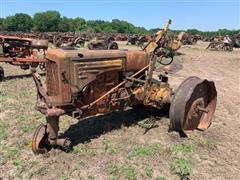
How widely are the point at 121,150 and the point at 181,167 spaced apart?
108 cm

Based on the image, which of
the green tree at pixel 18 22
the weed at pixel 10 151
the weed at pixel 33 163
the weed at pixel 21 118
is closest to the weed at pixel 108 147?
the weed at pixel 33 163

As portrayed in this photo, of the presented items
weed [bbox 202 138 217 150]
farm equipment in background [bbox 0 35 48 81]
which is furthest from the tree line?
weed [bbox 202 138 217 150]

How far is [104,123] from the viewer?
671 cm

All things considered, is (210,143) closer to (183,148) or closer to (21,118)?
(183,148)

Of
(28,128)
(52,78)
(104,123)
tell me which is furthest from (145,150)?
(28,128)

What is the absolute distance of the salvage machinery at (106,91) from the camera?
5.19m

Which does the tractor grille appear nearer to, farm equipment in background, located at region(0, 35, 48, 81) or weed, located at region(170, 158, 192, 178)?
weed, located at region(170, 158, 192, 178)

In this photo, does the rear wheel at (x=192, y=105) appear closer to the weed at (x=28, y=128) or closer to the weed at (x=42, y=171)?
the weed at (x=42, y=171)

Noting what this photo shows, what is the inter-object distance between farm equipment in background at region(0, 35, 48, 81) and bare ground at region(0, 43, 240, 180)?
4265 millimetres

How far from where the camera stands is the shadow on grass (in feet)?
19.9

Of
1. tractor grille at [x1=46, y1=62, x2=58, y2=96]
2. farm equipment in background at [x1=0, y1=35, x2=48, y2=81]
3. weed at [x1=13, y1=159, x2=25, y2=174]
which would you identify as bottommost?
weed at [x1=13, y1=159, x2=25, y2=174]

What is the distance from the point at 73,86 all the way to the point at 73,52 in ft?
1.79

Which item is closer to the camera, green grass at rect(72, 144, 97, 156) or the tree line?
green grass at rect(72, 144, 97, 156)

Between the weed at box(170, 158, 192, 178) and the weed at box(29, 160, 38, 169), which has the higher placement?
the weed at box(170, 158, 192, 178)
